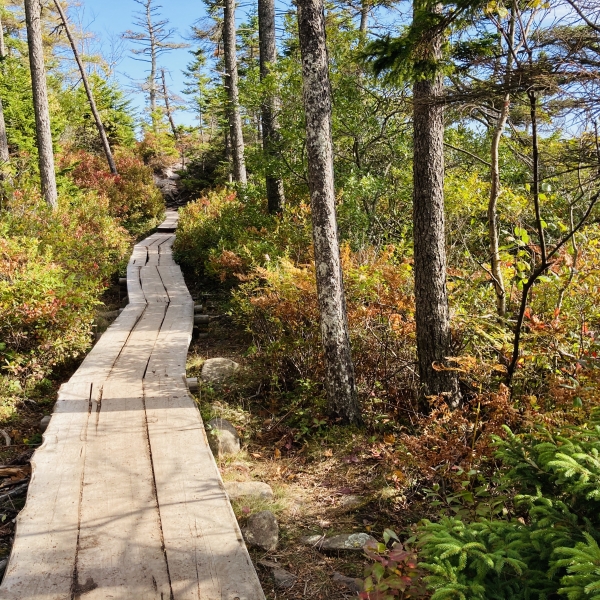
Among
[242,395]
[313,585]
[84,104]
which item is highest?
[84,104]

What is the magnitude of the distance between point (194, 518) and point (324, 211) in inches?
118

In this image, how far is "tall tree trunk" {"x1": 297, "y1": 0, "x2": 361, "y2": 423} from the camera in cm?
465

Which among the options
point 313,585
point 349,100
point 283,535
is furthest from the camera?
point 349,100

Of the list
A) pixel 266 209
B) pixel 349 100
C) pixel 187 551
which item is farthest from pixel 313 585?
pixel 266 209

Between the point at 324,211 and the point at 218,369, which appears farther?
the point at 218,369

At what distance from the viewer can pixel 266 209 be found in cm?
1227

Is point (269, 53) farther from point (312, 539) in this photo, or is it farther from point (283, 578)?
point (283, 578)

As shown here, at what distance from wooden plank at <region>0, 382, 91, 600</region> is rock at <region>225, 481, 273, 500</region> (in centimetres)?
118

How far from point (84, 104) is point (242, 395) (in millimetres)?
23676

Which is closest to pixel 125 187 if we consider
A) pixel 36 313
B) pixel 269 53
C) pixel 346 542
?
pixel 269 53

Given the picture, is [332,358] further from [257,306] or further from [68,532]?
[68,532]

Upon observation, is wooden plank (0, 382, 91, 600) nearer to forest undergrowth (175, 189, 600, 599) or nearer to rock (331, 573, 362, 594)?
forest undergrowth (175, 189, 600, 599)

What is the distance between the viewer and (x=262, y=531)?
143 inches

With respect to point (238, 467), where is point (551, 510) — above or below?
above
